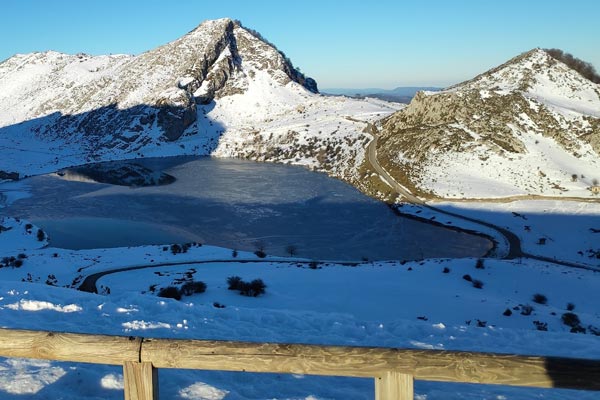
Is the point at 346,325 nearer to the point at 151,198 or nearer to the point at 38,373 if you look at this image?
the point at 38,373

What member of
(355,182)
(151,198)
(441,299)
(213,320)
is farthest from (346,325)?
(355,182)

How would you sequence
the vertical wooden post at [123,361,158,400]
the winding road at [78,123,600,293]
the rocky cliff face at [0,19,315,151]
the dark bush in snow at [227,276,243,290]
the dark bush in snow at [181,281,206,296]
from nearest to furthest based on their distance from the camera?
the vertical wooden post at [123,361,158,400] → the dark bush in snow at [181,281,206,296] → the dark bush in snow at [227,276,243,290] → the winding road at [78,123,600,293] → the rocky cliff face at [0,19,315,151]

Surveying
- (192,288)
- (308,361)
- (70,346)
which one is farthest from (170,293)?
(308,361)

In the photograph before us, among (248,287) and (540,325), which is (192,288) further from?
(540,325)

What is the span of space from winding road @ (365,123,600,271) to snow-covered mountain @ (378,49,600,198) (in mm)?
1122

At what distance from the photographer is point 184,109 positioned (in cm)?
8912

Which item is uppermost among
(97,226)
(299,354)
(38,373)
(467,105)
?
(467,105)

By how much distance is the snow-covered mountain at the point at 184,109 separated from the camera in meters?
73.8

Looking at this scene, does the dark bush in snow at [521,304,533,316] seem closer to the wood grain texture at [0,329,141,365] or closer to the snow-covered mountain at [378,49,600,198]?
the wood grain texture at [0,329,141,365]

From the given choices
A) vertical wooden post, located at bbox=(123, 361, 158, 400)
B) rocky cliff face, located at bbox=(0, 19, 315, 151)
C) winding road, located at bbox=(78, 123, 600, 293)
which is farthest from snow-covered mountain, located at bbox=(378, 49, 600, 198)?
rocky cliff face, located at bbox=(0, 19, 315, 151)

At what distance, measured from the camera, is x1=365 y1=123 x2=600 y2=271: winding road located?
99.1ft

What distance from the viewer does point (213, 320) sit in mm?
10312

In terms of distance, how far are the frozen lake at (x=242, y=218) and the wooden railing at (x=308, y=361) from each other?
86.4 ft

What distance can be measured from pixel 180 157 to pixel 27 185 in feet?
86.9
